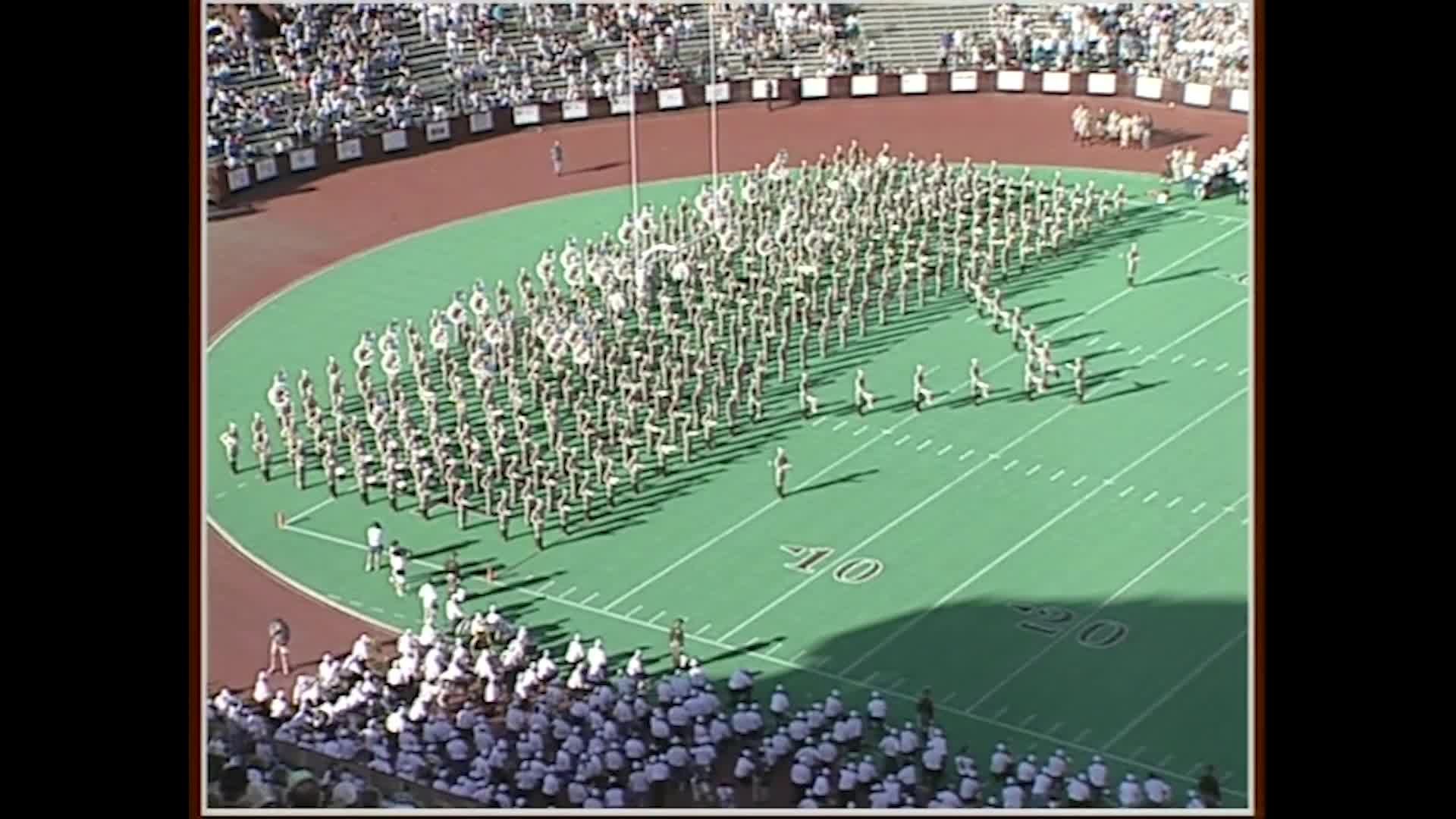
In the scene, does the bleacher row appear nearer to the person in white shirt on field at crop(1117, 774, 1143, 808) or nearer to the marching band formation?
the marching band formation

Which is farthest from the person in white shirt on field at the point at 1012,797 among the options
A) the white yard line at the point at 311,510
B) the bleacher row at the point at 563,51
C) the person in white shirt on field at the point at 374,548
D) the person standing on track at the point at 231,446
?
the bleacher row at the point at 563,51

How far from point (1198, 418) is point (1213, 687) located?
3.24 m

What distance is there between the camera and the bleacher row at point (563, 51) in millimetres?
25266

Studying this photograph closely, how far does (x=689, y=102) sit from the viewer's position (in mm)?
26188

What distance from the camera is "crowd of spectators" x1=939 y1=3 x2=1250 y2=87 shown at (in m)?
25.7

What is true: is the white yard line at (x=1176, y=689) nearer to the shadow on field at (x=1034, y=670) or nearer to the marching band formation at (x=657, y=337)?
the shadow on field at (x=1034, y=670)

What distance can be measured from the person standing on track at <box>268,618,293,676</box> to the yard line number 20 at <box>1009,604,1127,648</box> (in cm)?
566

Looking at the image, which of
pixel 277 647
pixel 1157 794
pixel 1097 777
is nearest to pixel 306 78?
pixel 277 647

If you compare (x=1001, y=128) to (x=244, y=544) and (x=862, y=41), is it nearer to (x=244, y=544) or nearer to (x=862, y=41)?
(x=862, y=41)

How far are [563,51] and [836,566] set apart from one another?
20.6 feet

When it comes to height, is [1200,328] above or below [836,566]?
above

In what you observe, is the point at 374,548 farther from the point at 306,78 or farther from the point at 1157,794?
the point at 1157,794

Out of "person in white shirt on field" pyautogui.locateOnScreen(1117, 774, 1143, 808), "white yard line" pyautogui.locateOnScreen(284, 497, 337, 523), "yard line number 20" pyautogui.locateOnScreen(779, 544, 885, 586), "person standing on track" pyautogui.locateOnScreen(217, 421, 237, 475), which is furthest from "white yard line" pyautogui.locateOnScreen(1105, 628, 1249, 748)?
"person standing on track" pyautogui.locateOnScreen(217, 421, 237, 475)
